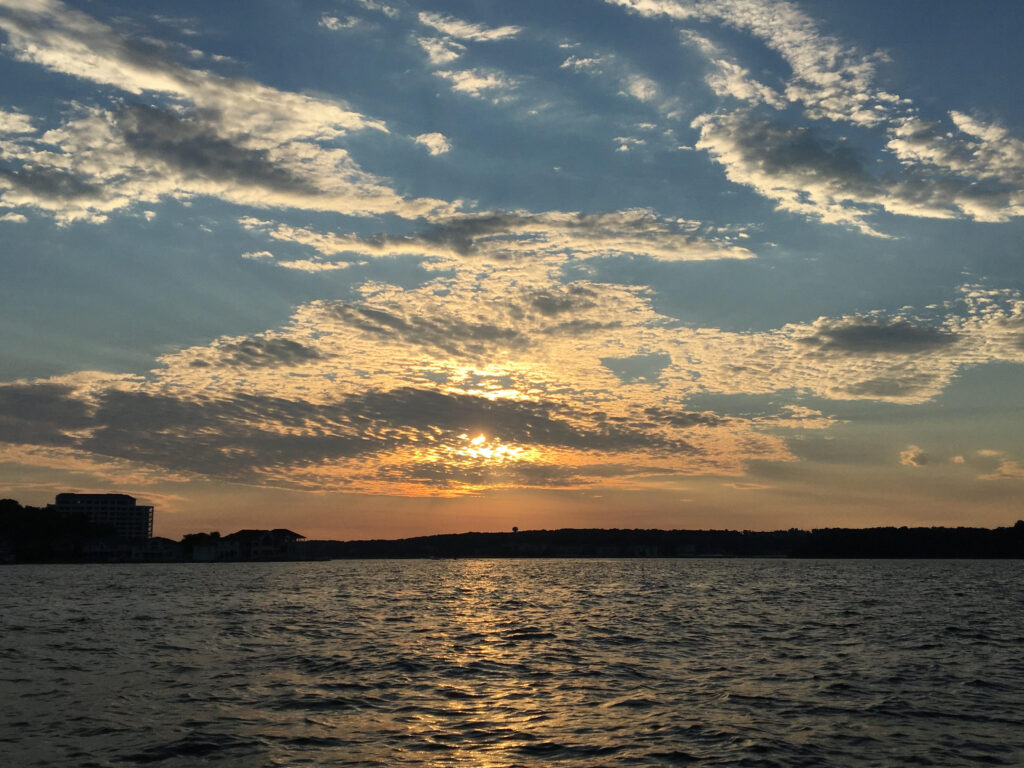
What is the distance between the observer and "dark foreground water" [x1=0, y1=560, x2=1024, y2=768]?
2455 cm

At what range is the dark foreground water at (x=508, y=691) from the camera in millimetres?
24547

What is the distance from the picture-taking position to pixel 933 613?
76625mm

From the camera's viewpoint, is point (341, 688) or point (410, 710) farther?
point (341, 688)

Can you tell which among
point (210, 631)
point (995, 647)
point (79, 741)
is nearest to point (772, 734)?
point (79, 741)

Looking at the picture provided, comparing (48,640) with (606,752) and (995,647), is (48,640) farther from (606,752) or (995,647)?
(995,647)

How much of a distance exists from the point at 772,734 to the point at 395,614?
179 ft

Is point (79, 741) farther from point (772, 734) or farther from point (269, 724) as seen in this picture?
point (772, 734)

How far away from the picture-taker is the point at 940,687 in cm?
3612

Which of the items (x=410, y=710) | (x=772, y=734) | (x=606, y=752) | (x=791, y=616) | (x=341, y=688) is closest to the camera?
(x=606, y=752)

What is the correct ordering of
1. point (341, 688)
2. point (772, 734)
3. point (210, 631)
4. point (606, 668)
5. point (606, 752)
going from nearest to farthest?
point (606, 752)
point (772, 734)
point (341, 688)
point (606, 668)
point (210, 631)

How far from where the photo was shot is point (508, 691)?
114ft

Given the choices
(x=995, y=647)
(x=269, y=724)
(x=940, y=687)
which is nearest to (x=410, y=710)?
(x=269, y=724)

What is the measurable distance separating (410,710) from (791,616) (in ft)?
168

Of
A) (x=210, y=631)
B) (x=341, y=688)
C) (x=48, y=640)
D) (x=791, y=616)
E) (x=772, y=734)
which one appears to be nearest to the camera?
(x=772, y=734)
